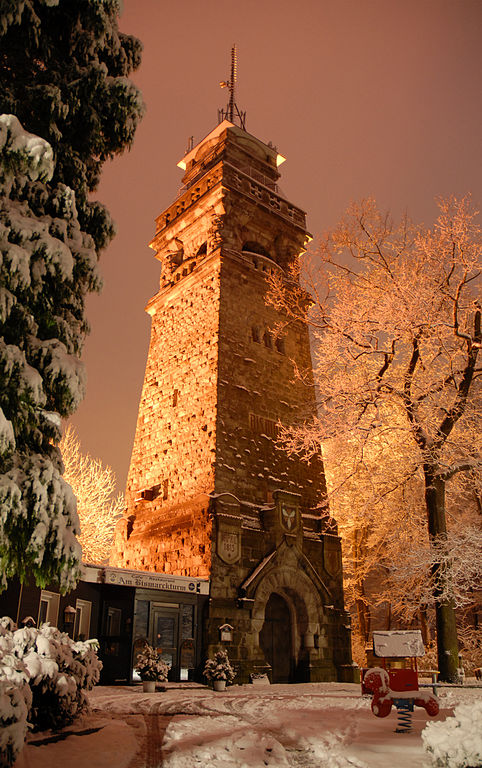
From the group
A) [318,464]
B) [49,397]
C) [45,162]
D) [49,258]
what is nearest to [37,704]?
[49,397]

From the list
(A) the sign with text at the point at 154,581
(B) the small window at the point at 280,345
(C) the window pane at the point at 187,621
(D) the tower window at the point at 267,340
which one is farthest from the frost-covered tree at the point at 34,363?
(B) the small window at the point at 280,345

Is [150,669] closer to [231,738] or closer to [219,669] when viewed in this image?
[219,669]

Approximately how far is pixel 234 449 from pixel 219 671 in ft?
21.1

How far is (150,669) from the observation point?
42.5 feet

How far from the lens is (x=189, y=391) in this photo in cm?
1975

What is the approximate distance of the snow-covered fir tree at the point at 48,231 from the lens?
20.4ft

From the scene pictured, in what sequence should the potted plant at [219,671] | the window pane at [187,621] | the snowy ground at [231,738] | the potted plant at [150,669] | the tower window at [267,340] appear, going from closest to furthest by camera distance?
the snowy ground at [231,738] < the potted plant at [150,669] < the potted plant at [219,671] < the window pane at [187,621] < the tower window at [267,340]

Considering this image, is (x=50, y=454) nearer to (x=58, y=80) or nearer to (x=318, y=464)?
(x=58, y=80)

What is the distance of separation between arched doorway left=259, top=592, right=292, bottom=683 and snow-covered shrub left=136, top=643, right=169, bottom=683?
532cm

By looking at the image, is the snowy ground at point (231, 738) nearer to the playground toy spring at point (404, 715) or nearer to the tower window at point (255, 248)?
the playground toy spring at point (404, 715)

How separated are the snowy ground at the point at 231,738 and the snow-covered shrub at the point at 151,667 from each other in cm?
263

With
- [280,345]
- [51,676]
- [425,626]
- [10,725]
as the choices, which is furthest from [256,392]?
[10,725]

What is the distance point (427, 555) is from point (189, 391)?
9476 millimetres

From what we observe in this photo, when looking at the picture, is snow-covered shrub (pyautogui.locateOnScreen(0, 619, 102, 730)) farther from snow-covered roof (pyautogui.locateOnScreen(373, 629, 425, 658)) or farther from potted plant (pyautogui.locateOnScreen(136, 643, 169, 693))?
potted plant (pyautogui.locateOnScreen(136, 643, 169, 693))
